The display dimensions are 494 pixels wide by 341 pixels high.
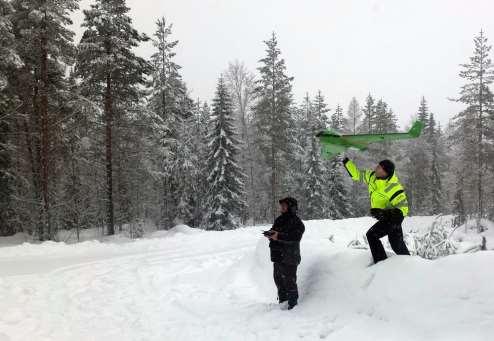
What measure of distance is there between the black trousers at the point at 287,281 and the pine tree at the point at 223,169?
24.4m

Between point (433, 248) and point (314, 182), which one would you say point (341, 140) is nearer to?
point (433, 248)

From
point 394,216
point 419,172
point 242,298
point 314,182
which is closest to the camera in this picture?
point 394,216

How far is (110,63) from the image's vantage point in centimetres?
2033

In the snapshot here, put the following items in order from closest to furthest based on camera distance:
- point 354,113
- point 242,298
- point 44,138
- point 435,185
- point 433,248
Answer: point 433,248 → point 242,298 → point 44,138 → point 435,185 → point 354,113

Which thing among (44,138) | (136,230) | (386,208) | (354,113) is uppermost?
(354,113)

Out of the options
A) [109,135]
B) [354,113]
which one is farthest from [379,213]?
[354,113]

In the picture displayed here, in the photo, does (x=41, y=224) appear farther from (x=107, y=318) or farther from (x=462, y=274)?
(x=462, y=274)

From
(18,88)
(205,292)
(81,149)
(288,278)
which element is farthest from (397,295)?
(81,149)

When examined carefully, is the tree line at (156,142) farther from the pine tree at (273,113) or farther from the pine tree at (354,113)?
the pine tree at (354,113)

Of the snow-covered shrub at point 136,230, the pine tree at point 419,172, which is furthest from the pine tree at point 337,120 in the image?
the snow-covered shrub at point 136,230

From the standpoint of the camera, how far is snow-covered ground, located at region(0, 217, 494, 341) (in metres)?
4.93

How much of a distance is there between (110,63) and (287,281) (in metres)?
16.9

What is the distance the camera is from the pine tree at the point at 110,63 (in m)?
20.1

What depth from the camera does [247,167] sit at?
42.6 m
